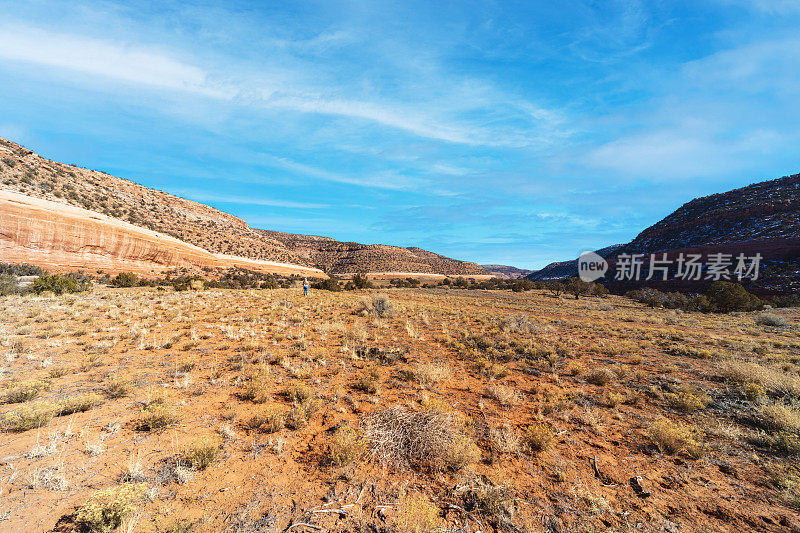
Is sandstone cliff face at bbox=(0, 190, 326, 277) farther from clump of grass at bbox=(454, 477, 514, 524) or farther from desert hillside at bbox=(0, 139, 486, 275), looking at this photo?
clump of grass at bbox=(454, 477, 514, 524)

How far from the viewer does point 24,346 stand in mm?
8320

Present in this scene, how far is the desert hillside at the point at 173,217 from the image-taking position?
30.0m

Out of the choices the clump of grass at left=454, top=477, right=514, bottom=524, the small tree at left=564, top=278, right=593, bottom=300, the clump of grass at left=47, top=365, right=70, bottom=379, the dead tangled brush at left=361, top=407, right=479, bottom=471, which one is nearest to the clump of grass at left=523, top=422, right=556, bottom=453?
the dead tangled brush at left=361, top=407, right=479, bottom=471

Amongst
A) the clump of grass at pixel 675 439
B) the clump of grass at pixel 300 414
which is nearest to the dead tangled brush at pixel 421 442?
the clump of grass at pixel 300 414

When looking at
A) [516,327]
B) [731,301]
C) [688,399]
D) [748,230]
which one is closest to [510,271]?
[748,230]

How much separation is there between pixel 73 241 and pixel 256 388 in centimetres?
3030

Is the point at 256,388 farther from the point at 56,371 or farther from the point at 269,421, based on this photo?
the point at 56,371

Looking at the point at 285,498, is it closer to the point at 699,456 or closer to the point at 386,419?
the point at 386,419

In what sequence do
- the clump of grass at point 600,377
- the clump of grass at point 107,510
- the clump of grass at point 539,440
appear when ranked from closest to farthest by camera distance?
the clump of grass at point 107,510
the clump of grass at point 539,440
the clump of grass at point 600,377

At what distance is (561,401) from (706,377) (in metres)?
6.27

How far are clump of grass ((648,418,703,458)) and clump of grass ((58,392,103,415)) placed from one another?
1053 cm

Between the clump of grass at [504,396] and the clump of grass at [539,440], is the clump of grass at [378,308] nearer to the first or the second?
the clump of grass at [504,396]

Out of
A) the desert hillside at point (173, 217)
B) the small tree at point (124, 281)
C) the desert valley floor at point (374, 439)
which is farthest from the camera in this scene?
the desert hillside at point (173, 217)

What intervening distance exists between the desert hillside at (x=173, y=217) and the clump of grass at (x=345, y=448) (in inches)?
1610
